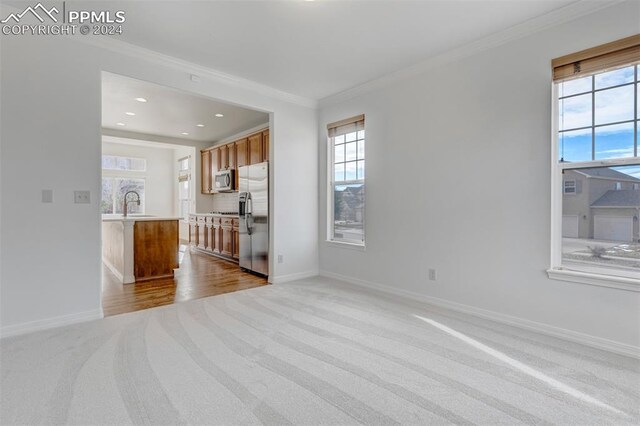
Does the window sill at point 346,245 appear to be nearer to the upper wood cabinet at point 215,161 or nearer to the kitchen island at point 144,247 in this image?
the kitchen island at point 144,247

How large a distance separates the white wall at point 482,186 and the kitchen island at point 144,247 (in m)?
3.11

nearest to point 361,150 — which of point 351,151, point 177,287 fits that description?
point 351,151

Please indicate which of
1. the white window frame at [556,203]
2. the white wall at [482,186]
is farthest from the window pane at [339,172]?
the white window frame at [556,203]

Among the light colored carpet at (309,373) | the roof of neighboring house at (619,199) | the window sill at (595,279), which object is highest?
the roof of neighboring house at (619,199)

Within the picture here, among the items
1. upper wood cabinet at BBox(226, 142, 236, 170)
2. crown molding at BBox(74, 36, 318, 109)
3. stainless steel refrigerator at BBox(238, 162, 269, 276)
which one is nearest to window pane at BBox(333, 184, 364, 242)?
stainless steel refrigerator at BBox(238, 162, 269, 276)

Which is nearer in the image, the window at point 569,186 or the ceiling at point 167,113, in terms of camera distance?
the window at point 569,186

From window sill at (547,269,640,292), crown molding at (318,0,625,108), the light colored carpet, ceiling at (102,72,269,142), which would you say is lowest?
the light colored carpet

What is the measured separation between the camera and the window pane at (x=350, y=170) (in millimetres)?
4500

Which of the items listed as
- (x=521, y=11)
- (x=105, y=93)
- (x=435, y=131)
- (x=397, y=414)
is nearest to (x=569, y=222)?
(x=435, y=131)

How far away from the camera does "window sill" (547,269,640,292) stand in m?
2.30

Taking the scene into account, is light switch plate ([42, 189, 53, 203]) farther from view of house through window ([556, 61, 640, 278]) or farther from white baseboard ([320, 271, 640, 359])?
view of house through window ([556, 61, 640, 278])

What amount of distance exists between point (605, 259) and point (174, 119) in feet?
21.0

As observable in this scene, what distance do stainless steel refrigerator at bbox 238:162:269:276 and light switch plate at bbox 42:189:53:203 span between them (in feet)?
7.99

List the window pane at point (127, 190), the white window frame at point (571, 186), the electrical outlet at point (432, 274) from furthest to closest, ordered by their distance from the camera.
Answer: the window pane at point (127, 190) → the electrical outlet at point (432, 274) → the white window frame at point (571, 186)
